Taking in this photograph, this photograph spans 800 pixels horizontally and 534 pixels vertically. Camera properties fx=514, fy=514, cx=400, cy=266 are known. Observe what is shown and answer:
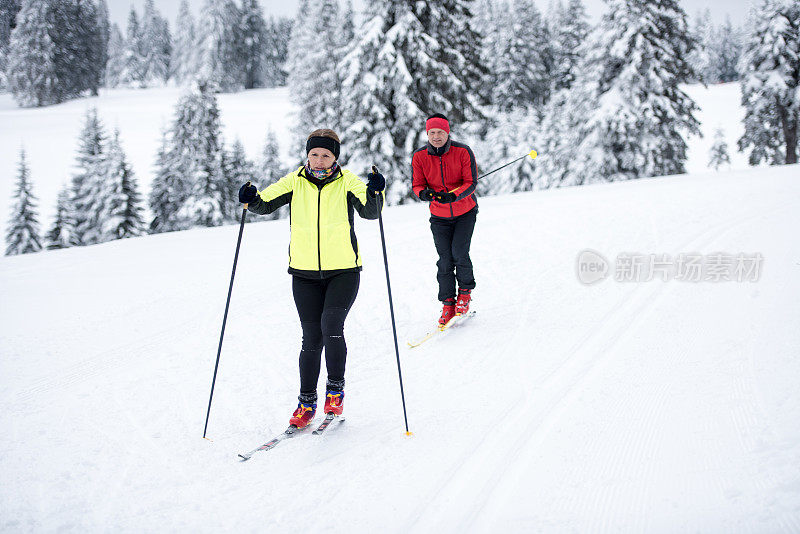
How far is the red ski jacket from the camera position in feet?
17.3

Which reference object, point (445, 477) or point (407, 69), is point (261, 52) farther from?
point (445, 477)

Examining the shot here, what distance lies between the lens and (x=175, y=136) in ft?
100

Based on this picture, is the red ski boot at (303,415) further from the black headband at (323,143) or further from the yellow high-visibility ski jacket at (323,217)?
the black headband at (323,143)

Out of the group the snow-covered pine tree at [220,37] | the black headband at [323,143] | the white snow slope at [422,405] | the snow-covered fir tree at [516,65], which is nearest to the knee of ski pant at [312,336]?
the white snow slope at [422,405]

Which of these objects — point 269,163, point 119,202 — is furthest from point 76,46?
point 119,202

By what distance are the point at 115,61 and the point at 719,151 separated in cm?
7519

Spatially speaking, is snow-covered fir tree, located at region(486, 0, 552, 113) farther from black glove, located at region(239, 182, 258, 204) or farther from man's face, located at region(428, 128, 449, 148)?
black glove, located at region(239, 182, 258, 204)

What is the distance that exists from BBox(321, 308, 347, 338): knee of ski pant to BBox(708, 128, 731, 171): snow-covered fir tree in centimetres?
4485

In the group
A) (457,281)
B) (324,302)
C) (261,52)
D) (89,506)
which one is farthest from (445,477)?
(261,52)

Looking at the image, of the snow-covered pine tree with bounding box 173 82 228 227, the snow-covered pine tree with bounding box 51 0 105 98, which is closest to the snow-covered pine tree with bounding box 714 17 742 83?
the snow-covered pine tree with bounding box 173 82 228 227

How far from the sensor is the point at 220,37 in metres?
56.1

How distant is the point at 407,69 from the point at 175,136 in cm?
1923

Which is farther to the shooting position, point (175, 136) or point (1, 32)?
point (1, 32)

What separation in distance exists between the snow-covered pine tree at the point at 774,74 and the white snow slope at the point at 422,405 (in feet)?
72.4
